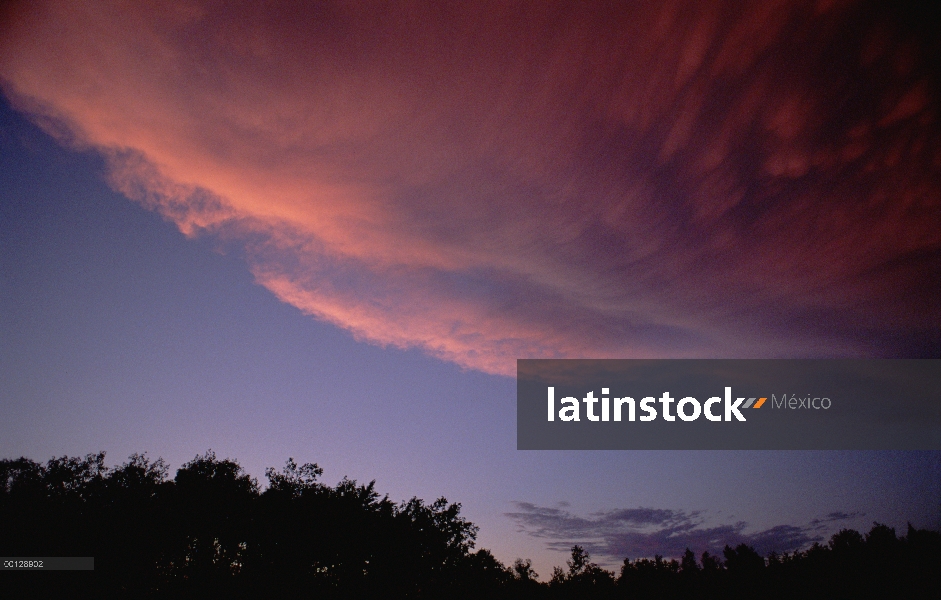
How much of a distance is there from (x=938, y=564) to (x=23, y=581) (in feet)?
256

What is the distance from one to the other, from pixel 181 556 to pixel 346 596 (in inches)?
586

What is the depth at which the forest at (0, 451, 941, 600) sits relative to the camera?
34844 millimetres

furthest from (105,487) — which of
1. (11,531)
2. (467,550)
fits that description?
(467,550)

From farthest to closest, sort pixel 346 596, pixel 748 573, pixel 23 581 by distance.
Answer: pixel 748 573
pixel 346 596
pixel 23 581

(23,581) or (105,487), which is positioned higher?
(105,487)

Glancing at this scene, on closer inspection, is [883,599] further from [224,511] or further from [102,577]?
[102,577]

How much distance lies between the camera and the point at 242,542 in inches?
1645

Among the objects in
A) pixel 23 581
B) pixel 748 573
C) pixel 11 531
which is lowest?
pixel 748 573

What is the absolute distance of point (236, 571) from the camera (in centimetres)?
4209

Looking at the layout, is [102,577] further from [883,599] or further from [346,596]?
[883,599]

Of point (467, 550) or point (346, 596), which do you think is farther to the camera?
point (467, 550)

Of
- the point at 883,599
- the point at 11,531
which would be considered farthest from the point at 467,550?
the point at 883,599

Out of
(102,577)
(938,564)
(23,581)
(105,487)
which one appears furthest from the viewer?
(938,564)

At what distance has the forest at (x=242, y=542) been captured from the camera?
34.8 m
